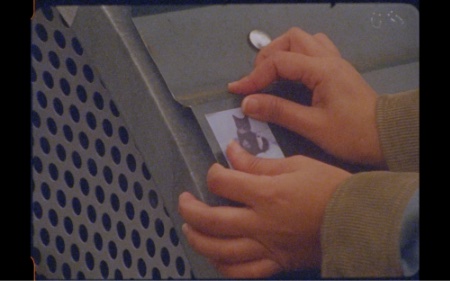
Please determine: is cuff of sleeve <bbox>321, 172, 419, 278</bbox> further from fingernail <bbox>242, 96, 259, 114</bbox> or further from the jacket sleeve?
fingernail <bbox>242, 96, 259, 114</bbox>

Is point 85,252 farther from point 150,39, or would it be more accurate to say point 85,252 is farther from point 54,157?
point 150,39

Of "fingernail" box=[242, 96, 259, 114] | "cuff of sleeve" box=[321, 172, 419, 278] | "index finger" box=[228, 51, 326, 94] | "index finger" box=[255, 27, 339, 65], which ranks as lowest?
"cuff of sleeve" box=[321, 172, 419, 278]

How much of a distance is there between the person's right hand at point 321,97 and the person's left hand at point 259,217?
6 cm

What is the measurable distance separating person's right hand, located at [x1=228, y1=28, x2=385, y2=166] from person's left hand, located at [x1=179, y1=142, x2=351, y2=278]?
0.21 feet

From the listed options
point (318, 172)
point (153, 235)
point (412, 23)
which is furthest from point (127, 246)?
point (412, 23)

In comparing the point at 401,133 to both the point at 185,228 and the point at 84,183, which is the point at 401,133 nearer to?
the point at 185,228

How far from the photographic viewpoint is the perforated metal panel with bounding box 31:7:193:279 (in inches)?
34.7

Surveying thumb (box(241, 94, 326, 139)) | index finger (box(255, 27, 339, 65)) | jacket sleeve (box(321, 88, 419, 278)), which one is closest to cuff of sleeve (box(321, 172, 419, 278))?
jacket sleeve (box(321, 88, 419, 278))

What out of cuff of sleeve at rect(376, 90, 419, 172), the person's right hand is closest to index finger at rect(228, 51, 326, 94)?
the person's right hand

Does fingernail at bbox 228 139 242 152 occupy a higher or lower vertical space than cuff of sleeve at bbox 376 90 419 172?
higher

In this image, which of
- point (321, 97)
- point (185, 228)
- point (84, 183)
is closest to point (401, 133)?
point (321, 97)

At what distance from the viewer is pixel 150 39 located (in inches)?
33.7

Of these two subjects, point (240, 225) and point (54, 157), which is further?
point (54, 157)

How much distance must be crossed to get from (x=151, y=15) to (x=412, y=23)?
0.40m
